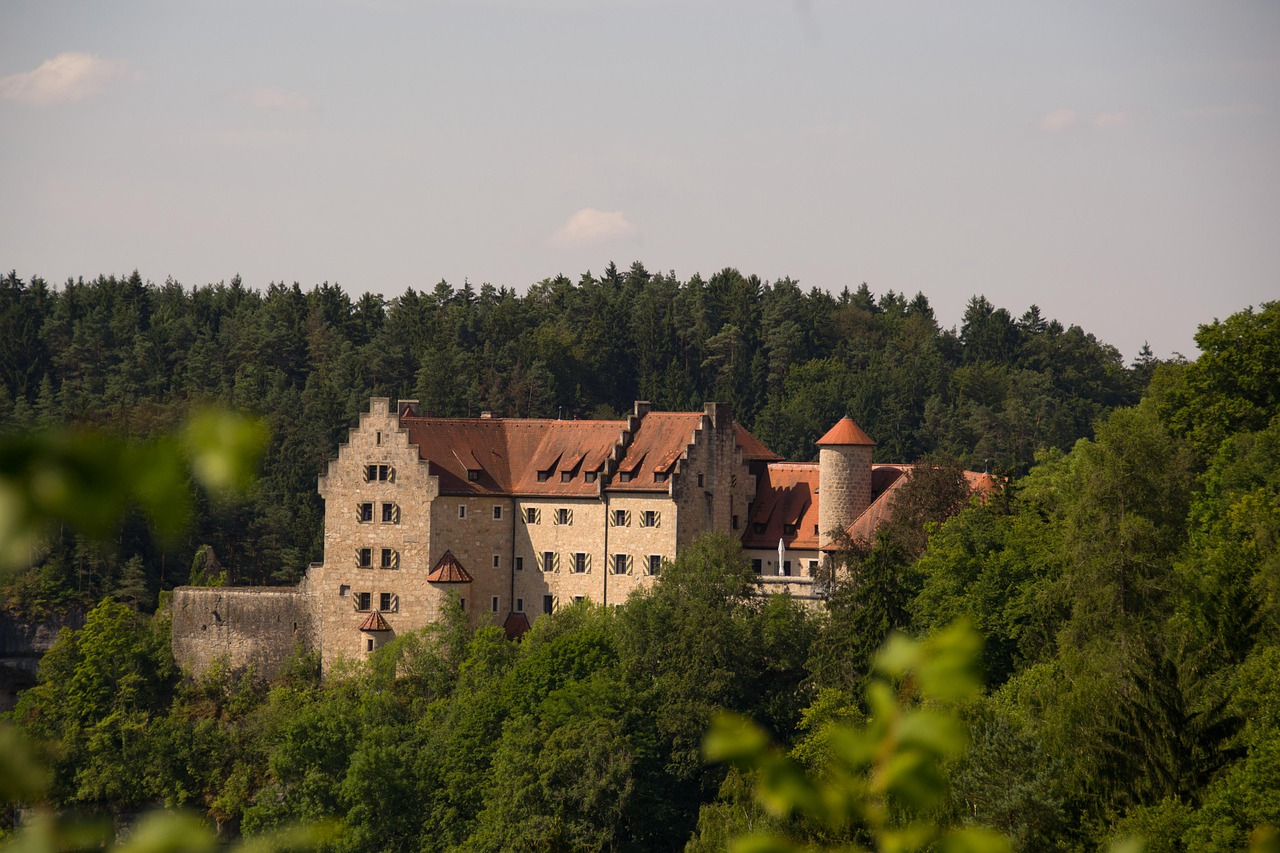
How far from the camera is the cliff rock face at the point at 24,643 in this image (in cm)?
8831

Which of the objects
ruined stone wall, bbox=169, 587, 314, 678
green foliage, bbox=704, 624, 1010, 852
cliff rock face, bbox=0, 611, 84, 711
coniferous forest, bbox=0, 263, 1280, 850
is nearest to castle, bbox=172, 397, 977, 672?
ruined stone wall, bbox=169, 587, 314, 678

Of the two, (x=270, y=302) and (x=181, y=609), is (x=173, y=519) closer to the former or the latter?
(x=181, y=609)

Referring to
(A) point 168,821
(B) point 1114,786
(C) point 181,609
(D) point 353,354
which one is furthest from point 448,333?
(A) point 168,821

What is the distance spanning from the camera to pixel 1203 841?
120 ft

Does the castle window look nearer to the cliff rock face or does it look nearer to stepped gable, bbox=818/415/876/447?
stepped gable, bbox=818/415/876/447

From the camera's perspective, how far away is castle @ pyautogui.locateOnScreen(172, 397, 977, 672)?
6488 centimetres

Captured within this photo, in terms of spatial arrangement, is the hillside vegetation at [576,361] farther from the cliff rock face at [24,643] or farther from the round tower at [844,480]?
the round tower at [844,480]

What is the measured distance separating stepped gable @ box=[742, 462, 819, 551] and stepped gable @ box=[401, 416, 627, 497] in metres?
6.00

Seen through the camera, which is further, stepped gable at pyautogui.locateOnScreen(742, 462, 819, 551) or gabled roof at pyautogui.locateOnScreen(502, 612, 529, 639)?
gabled roof at pyautogui.locateOnScreen(502, 612, 529, 639)

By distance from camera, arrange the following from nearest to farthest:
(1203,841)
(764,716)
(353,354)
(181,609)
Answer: (1203,841)
(764,716)
(181,609)
(353,354)

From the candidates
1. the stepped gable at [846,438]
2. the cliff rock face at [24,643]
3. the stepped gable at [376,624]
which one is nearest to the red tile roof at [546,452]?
Answer: the stepped gable at [846,438]

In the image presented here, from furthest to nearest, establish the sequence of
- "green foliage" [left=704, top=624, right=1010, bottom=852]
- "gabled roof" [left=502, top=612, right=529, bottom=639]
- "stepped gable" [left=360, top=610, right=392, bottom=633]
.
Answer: "gabled roof" [left=502, top=612, right=529, bottom=639], "stepped gable" [left=360, top=610, right=392, bottom=633], "green foliage" [left=704, top=624, right=1010, bottom=852]

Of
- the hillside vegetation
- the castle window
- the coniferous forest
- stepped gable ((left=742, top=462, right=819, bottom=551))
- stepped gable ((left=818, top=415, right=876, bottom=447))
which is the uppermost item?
the hillside vegetation

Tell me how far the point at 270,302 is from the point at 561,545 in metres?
75.2
